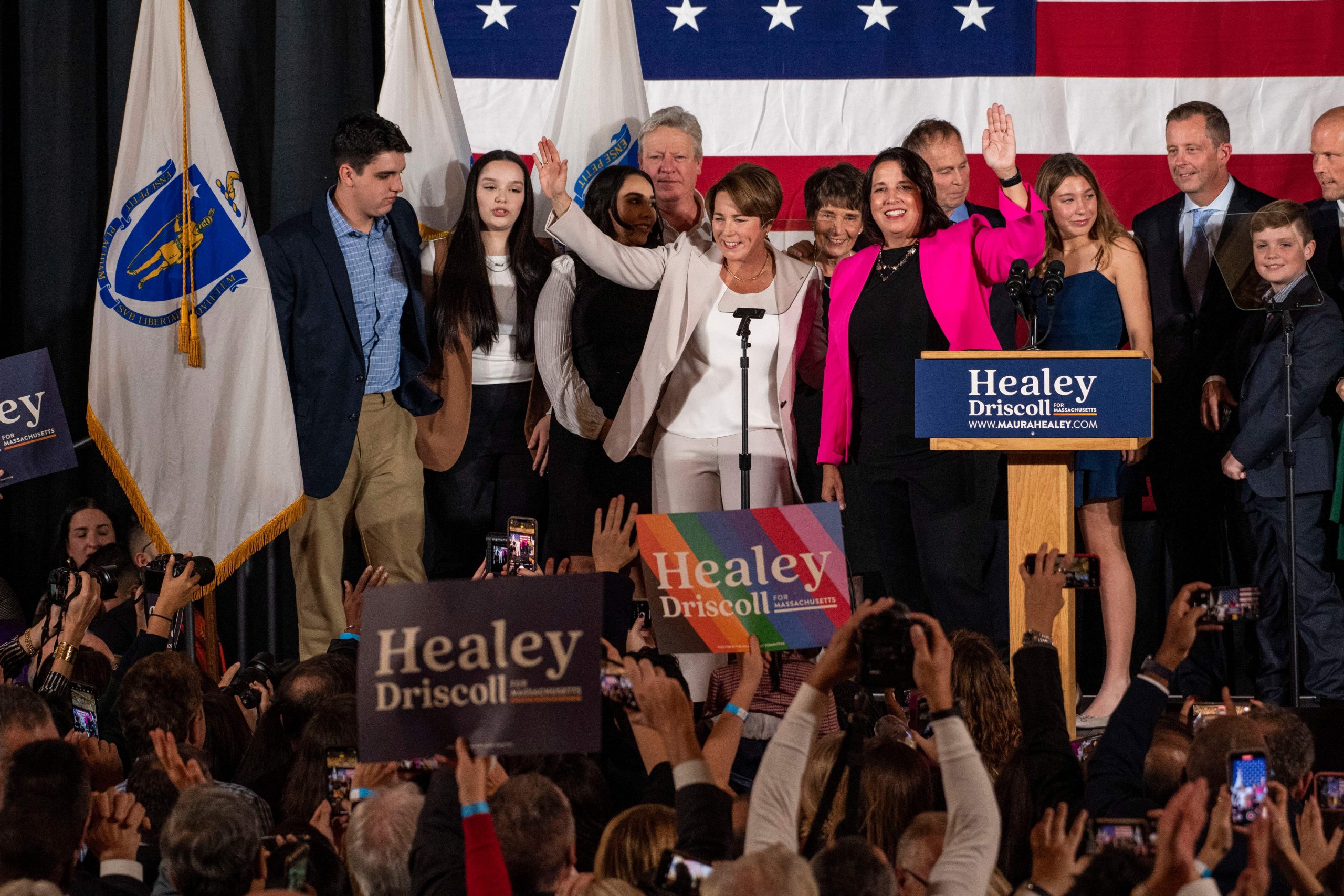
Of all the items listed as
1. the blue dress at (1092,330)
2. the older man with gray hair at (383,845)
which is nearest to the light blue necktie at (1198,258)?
the blue dress at (1092,330)

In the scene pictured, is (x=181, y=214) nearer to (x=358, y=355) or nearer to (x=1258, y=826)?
(x=358, y=355)

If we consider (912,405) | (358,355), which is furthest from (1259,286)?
(358,355)

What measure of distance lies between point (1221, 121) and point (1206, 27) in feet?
4.09

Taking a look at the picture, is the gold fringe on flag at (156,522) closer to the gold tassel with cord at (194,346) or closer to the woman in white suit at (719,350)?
the gold tassel with cord at (194,346)

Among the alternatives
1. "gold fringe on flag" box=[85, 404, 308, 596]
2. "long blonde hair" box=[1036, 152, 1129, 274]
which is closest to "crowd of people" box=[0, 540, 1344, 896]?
"gold fringe on flag" box=[85, 404, 308, 596]

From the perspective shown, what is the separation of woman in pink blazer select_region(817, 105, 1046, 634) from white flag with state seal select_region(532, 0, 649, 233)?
5.36ft

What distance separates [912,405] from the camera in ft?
15.7

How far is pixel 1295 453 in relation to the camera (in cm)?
505

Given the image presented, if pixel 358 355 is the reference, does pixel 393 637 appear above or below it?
below

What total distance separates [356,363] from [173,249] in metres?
0.86

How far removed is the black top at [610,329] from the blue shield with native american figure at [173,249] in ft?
4.15

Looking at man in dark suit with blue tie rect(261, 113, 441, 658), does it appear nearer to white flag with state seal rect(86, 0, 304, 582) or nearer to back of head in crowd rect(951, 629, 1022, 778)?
white flag with state seal rect(86, 0, 304, 582)

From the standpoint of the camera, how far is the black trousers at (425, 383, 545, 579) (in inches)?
220

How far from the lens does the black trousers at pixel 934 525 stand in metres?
4.65
